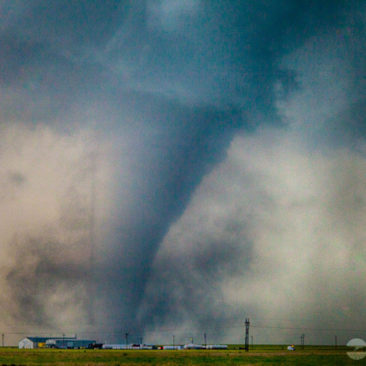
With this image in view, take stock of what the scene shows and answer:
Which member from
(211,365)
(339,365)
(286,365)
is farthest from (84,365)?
(339,365)

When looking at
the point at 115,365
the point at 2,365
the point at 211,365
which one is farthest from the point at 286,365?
the point at 2,365

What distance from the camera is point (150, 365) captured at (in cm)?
9850

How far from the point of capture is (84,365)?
313 feet

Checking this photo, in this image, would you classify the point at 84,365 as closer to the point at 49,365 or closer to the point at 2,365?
the point at 49,365

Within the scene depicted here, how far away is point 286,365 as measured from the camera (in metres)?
105

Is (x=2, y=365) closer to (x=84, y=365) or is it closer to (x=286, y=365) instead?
(x=84, y=365)

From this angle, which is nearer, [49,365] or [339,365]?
[49,365]

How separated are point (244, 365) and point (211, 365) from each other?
6691mm

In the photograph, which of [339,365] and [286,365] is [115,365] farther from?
[339,365]

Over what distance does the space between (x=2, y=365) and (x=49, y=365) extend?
31.2 feet

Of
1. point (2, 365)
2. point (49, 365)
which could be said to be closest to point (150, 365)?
point (49, 365)

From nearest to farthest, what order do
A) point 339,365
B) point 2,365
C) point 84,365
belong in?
point 2,365 < point 84,365 < point 339,365

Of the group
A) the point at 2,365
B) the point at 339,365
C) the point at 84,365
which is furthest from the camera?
the point at 339,365

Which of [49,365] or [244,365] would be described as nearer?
[49,365]
